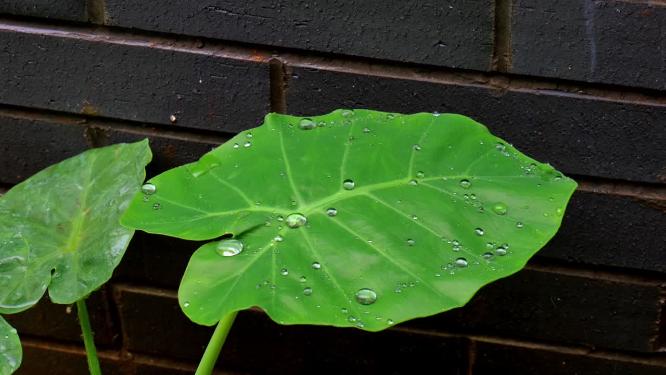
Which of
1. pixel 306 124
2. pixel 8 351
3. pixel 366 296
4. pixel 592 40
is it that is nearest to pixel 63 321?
pixel 8 351

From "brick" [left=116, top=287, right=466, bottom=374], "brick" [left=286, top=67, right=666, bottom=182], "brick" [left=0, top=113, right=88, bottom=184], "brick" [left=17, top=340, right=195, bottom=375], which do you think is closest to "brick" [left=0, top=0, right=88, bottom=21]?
"brick" [left=0, top=113, right=88, bottom=184]

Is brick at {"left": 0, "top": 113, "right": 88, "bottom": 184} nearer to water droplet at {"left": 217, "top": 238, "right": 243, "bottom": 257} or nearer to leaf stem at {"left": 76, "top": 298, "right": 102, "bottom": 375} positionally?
leaf stem at {"left": 76, "top": 298, "right": 102, "bottom": 375}

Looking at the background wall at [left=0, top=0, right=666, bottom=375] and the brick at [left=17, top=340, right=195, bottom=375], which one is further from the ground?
the background wall at [left=0, top=0, right=666, bottom=375]

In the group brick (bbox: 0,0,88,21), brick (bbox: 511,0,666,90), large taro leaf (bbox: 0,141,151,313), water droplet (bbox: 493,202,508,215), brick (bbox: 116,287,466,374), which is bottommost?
brick (bbox: 116,287,466,374)

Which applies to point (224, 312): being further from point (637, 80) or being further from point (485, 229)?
point (637, 80)

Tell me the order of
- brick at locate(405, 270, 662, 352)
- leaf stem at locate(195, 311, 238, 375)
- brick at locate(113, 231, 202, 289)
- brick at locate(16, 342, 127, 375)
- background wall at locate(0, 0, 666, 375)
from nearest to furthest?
leaf stem at locate(195, 311, 238, 375) → background wall at locate(0, 0, 666, 375) → brick at locate(405, 270, 662, 352) → brick at locate(113, 231, 202, 289) → brick at locate(16, 342, 127, 375)

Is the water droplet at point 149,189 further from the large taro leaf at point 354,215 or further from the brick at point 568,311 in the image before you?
the brick at point 568,311

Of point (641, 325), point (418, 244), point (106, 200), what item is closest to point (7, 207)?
point (106, 200)
